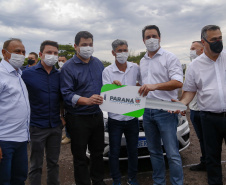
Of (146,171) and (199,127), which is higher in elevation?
(199,127)

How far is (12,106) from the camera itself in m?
2.26

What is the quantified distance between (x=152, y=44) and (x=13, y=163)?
2.20m

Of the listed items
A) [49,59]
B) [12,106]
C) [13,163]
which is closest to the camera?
[12,106]

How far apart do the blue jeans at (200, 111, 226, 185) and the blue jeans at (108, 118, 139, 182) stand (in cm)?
94

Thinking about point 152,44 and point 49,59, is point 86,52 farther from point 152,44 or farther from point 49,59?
point 152,44

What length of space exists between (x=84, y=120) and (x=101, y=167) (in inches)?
30.4

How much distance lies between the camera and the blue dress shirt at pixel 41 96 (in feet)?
8.78

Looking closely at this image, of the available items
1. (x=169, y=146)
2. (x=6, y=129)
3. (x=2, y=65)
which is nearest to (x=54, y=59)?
(x=2, y=65)

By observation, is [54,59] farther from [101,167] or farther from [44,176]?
[44,176]

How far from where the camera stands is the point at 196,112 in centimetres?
353

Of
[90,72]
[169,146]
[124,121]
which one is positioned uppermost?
[90,72]

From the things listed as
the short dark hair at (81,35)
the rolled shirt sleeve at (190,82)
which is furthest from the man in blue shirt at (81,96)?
the rolled shirt sleeve at (190,82)

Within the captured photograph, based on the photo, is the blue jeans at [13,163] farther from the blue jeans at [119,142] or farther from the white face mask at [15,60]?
the blue jeans at [119,142]

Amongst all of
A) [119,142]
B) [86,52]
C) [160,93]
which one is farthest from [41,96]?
[160,93]
